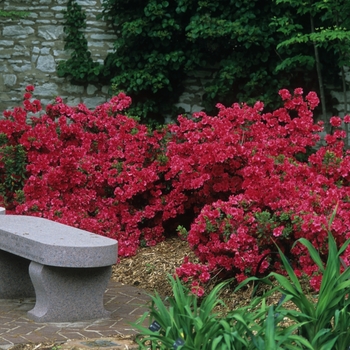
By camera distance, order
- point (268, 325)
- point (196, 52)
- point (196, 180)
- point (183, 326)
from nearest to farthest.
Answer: point (268, 325), point (183, 326), point (196, 180), point (196, 52)

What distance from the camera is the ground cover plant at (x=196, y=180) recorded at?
621 cm

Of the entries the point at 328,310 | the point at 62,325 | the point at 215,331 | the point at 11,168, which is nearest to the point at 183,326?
the point at 215,331

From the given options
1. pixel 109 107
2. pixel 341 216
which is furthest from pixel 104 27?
pixel 341 216

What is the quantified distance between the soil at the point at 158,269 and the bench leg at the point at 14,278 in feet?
3.29

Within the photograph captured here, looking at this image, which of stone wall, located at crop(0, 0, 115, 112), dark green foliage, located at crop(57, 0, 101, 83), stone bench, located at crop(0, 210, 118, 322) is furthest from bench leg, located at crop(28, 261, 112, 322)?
stone wall, located at crop(0, 0, 115, 112)

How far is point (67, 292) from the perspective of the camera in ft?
18.3

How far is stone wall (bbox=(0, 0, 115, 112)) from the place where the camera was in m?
11.2

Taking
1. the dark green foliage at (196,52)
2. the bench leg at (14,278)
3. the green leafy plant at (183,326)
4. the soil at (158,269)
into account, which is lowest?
the soil at (158,269)

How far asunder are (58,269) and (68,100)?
6119 millimetres

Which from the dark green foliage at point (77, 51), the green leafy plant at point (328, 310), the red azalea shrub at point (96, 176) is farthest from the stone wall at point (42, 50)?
the green leafy plant at point (328, 310)

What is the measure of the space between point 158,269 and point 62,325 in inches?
71.0

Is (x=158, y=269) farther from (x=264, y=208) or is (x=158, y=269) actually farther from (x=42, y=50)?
(x=42, y=50)

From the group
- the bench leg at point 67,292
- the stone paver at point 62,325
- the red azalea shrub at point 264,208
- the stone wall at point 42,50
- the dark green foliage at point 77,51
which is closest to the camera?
the stone paver at point 62,325

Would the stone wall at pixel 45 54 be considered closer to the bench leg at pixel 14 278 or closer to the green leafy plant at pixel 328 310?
the bench leg at pixel 14 278
